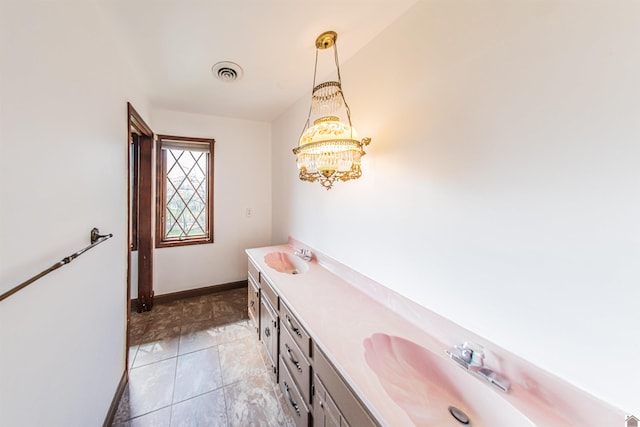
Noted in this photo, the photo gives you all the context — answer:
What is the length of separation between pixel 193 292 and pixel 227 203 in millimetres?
1224

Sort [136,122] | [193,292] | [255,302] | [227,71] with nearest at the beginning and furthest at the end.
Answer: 1. [227,71]
2. [136,122]
3. [255,302]
4. [193,292]

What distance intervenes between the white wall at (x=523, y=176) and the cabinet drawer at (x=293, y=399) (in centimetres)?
82

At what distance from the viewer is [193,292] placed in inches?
113

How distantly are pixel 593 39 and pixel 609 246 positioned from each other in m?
0.60

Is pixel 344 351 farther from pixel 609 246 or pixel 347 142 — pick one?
pixel 347 142

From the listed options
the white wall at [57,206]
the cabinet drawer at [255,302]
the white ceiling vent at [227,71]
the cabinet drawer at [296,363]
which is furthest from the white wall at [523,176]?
the white wall at [57,206]

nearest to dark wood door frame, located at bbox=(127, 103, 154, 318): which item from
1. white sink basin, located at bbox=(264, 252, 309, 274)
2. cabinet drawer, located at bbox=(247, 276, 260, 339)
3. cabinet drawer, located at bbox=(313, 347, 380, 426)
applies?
cabinet drawer, located at bbox=(247, 276, 260, 339)

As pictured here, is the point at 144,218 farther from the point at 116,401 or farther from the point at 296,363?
the point at 296,363

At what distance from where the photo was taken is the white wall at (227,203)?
107 inches

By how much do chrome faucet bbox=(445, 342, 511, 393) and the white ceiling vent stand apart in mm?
2217

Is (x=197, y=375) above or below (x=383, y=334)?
below

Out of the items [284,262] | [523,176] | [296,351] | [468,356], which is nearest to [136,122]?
[284,262]

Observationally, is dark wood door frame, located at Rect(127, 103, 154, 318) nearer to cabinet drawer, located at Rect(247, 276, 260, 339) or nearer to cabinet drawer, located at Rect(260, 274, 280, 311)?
cabinet drawer, located at Rect(247, 276, 260, 339)

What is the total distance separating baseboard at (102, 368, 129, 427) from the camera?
4.28 feet
